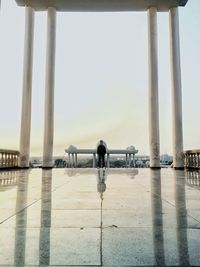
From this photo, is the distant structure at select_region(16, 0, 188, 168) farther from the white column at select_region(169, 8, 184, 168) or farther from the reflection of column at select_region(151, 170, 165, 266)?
the reflection of column at select_region(151, 170, 165, 266)

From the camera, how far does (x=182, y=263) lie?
1.80 m

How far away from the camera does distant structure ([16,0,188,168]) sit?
20.1 m

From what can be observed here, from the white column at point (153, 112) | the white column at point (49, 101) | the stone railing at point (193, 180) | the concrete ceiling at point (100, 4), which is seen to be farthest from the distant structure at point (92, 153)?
the stone railing at point (193, 180)

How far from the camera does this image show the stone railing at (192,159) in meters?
16.8

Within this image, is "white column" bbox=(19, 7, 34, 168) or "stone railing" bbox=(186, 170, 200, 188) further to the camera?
"white column" bbox=(19, 7, 34, 168)

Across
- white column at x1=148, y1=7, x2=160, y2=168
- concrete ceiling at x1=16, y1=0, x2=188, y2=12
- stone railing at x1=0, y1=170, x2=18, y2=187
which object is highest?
concrete ceiling at x1=16, y1=0, x2=188, y2=12

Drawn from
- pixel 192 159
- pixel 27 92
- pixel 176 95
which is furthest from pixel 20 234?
pixel 176 95

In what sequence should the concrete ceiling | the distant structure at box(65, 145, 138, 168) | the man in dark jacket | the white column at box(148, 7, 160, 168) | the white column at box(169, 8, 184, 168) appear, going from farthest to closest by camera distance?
1. the distant structure at box(65, 145, 138, 168)
2. the concrete ceiling
3. the white column at box(148, 7, 160, 168)
4. the white column at box(169, 8, 184, 168)
5. the man in dark jacket

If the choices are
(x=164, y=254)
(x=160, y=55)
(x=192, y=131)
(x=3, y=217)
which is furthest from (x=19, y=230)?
(x=160, y=55)

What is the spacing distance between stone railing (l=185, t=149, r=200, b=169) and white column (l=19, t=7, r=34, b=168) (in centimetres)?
1043

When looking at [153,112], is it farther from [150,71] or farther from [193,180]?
[193,180]

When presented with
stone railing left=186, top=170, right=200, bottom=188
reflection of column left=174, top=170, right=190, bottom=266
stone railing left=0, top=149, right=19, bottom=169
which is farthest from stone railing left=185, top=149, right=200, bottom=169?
reflection of column left=174, top=170, right=190, bottom=266

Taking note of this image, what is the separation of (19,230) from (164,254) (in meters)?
1.30

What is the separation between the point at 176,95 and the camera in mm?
20266
